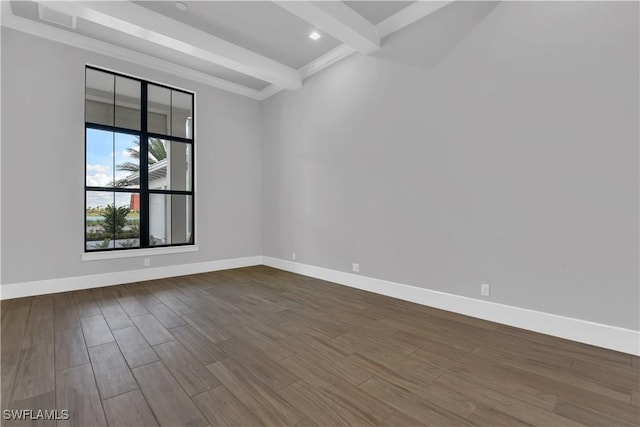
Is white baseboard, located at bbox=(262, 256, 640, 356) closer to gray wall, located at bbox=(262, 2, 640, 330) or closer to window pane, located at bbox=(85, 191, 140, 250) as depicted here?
gray wall, located at bbox=(262, 2, 640, 330)

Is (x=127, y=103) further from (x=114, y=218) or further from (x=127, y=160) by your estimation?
(x=114, y=218)

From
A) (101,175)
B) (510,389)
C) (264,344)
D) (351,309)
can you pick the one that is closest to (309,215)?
(351,309)

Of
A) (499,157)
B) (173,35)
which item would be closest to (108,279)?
(173,35)

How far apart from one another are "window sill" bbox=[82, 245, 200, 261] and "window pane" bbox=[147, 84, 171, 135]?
6.41ft

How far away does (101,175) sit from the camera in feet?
13.6

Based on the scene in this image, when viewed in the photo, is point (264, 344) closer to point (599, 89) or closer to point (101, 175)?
point (599, 89)

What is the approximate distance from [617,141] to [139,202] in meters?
5.72

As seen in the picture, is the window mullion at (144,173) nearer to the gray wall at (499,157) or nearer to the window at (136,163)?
the window at (136,163)

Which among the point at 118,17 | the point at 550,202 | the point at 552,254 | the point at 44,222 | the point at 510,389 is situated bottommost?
the point at 510,389

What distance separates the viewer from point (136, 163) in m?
4.48

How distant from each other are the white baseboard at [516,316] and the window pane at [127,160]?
3.66 metres

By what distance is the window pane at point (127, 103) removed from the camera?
4.30 meters

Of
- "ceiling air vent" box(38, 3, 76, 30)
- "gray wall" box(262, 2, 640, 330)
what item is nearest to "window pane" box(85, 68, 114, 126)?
"ceiling air vent" box(38, 3, 76, 30)

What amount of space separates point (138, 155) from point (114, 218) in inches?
41.7
